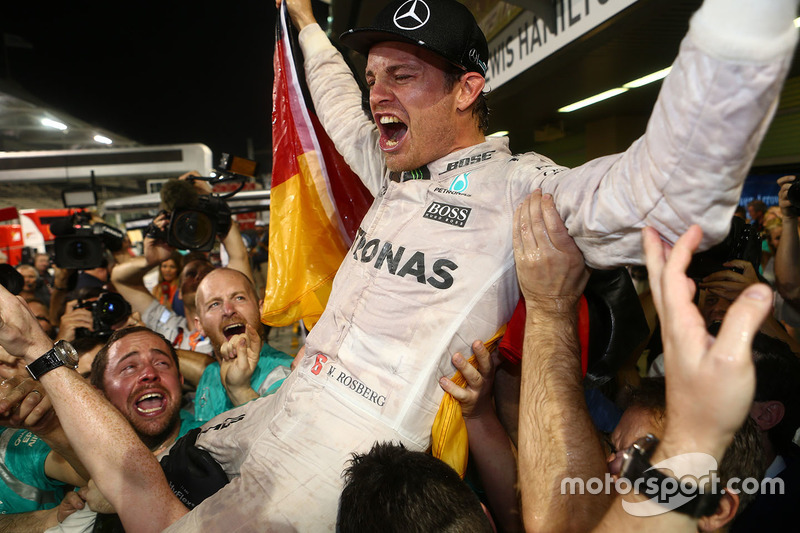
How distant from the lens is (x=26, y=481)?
94.4 inches

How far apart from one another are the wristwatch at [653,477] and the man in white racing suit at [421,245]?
0.40 metres

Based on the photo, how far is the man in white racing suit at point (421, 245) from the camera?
945mm

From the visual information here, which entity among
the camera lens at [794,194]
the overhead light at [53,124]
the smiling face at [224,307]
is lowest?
the smiling face at [224,307]

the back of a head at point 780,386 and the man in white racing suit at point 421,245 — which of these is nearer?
the man in white racing suit at point 421,245

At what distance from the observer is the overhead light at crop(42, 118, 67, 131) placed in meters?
15.0

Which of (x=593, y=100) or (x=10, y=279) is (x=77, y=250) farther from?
(x=593, y=100)

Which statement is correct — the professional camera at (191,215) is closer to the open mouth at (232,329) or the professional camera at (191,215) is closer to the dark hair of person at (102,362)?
the open mouth at (232,329)

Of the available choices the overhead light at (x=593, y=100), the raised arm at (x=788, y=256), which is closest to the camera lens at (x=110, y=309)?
the raised arm at (x=788, y=256)

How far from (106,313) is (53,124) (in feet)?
51.7

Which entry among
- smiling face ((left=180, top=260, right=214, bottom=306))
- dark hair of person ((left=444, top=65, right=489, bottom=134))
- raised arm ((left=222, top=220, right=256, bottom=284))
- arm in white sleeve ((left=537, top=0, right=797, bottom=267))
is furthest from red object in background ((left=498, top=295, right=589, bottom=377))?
smiling face ((left=180, top=260, right=214, bottom=306))

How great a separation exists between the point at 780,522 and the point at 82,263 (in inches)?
193

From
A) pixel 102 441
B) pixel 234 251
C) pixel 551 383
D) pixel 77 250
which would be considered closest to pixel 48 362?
pixel 102 441

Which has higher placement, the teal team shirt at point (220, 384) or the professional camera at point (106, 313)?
the professional camera at point (106, 313)

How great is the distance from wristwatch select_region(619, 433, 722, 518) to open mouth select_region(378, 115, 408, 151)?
115cm
